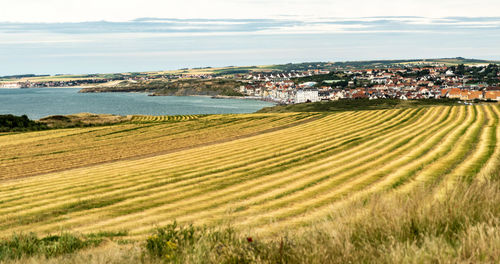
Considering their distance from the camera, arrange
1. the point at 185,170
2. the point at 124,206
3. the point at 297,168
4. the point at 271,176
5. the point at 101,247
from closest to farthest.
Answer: the point at 101,247 → the point at 124,206 → the point at 271,176 → the point at 297,168 → the point at 185,170

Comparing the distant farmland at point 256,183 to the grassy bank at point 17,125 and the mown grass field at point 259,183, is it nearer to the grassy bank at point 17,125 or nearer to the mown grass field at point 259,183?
the mown grass field at point 259,183

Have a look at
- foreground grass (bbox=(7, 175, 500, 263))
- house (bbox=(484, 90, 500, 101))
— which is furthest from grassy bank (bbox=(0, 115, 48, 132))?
house (bbox=(484, 90, 500, 101))

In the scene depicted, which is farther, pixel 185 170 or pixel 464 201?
pixel 185 170

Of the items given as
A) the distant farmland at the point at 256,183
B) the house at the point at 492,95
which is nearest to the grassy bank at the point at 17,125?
the distant farmland at the point at 256,183

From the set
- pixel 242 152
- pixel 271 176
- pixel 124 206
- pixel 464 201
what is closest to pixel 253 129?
pixel 242 152

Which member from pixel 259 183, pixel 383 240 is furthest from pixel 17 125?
pixel 383 240

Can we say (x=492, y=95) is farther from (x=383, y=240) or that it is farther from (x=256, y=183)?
(x=383, y=240)

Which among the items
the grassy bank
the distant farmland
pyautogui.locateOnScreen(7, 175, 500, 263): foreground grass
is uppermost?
pyautogui.locateOnScreen(7, 175, 500, 263): foreground grass

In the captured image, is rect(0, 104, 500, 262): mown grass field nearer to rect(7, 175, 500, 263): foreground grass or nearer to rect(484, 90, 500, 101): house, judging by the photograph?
rect(7, 175, 500, 263): foreground grass

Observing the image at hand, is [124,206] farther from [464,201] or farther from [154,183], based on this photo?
[464,201]
